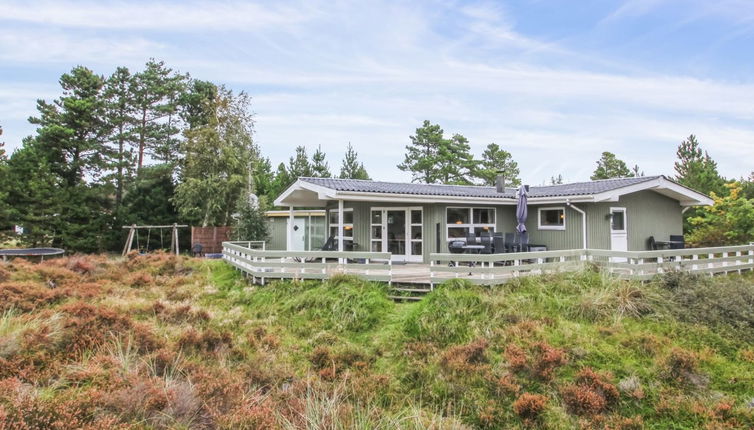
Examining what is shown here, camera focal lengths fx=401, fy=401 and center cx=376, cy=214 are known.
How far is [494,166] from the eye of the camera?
3472 cm

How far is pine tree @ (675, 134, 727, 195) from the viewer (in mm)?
19281

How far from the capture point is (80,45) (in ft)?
40.9

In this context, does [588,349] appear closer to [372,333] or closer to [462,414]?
[462,414]

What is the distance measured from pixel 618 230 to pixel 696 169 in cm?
1255

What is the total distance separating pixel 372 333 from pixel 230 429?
172 inches

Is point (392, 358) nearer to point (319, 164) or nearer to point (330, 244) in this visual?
point (330, 244)

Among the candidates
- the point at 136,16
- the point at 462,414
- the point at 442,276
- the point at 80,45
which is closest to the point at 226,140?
the point at 80,45

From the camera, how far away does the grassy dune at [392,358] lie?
380cm

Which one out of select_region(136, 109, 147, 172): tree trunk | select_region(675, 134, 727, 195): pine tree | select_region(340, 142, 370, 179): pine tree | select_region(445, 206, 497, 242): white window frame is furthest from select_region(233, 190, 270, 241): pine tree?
select_region(675, 134, 727, 195): pine tree

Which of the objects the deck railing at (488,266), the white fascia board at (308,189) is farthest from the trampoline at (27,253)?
the deck railing at (488,266)

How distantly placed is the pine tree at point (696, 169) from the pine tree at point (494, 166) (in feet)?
38.0

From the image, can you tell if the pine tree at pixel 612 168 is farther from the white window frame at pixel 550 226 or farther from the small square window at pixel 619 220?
the white window frame at pixel 550 226

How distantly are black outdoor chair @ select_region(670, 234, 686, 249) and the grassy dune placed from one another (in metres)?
4.63

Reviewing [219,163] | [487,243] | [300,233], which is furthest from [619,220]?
[219,163]
